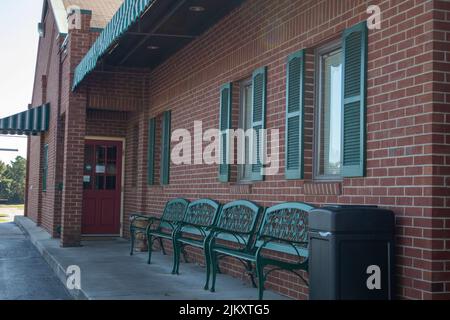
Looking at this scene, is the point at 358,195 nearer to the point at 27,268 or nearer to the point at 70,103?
the point at 27,268

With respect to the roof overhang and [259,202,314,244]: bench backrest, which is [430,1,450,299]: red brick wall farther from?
the roof overhang

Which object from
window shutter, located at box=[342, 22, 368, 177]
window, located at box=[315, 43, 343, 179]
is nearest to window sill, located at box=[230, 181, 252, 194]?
window, located at box=[315, 43, 343, 179]

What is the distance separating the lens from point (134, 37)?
10.5m

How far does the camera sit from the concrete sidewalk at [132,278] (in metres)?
6.82

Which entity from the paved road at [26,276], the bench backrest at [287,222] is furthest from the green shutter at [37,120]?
the bench backrest at [287,222]

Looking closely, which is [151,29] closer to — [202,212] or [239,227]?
[202,212]

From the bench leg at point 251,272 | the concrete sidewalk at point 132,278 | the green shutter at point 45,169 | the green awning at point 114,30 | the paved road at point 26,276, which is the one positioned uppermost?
the green awning at point 114,30

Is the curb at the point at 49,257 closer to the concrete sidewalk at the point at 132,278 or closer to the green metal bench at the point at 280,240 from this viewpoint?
the concrete sidewalk at the point at 132,278

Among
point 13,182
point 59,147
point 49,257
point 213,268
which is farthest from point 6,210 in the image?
point 213,268

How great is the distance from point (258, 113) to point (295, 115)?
1.16m

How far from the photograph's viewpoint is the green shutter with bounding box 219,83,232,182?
882 centimetres

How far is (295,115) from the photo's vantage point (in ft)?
22.5
